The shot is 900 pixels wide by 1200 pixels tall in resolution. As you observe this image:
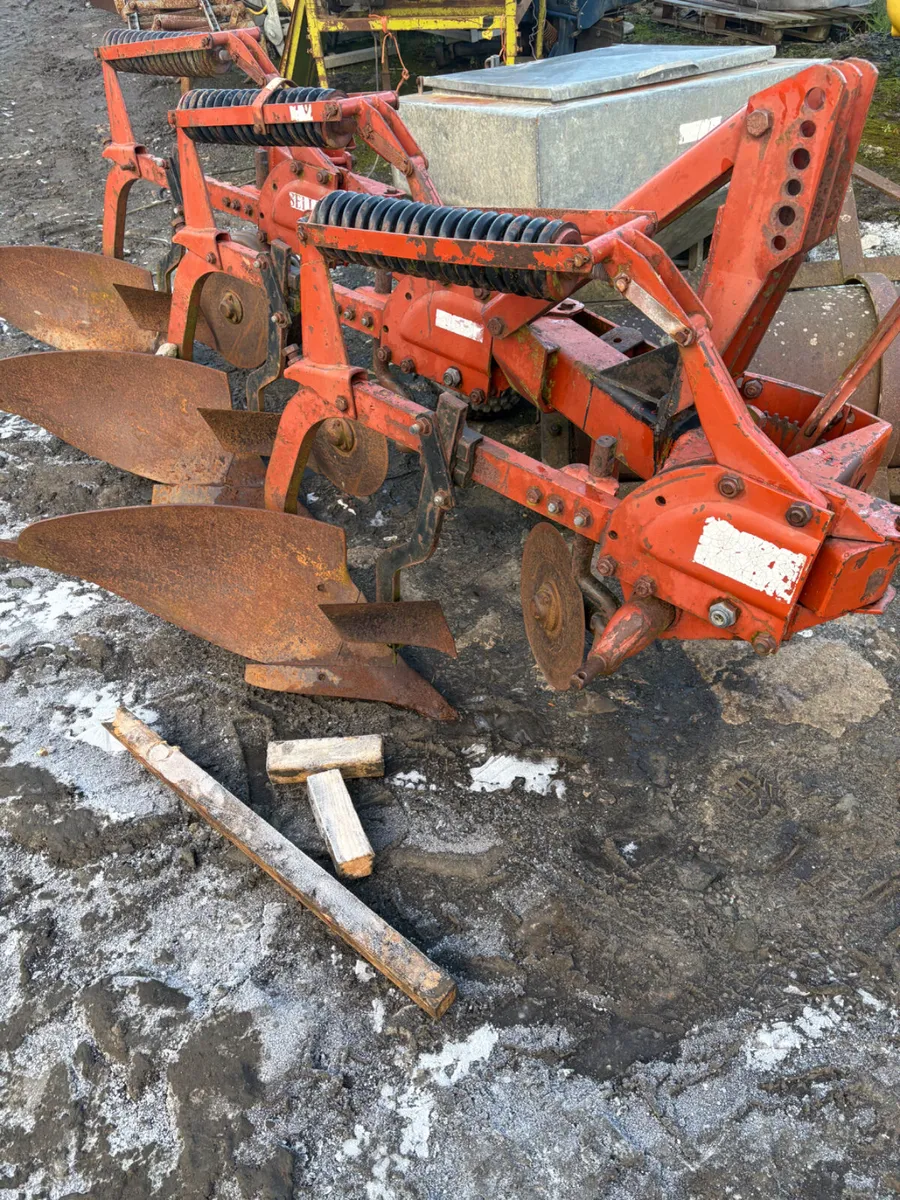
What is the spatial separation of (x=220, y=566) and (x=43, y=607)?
0.82 meters

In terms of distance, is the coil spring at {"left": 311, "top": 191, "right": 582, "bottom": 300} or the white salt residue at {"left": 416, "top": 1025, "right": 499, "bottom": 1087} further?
the coil spring at {"left": 311, "top": 191, "right": 582, "bottom": 300}

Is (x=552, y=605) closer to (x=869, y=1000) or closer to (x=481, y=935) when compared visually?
(x=481, y=935)

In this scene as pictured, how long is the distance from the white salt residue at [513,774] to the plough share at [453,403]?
0.26 meters

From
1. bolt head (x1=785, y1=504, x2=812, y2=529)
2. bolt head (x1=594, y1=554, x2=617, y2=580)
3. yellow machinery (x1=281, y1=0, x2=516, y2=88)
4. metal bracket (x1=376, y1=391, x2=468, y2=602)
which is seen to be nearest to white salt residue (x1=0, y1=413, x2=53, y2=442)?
metal bracket (x1=376, y1=391, x2=468, y2=602)

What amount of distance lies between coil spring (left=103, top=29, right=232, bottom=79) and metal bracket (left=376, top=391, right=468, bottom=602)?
2.44 metres

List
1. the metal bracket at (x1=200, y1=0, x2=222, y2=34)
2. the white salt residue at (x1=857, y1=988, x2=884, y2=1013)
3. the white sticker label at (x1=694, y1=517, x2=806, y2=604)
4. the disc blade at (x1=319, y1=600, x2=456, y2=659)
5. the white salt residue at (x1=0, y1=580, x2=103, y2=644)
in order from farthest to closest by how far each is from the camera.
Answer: the metal bracket at (x1=200, y1=0, x2=222, y2=34)
the white salt residue at (x1=0, y1=580, x2=103, y2=644)
the disc blade at (x1=319, y1=600, x2=456, y2=659)
the white salt residue at (x1=857, y1=988, x2=884, y2=1013)
the white sticker label at (x1=694, y1=517, x2=806, y2=604)

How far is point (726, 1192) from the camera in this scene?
71.6 inches

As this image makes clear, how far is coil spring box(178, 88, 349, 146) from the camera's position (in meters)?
3.26

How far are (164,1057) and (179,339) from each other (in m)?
3.03

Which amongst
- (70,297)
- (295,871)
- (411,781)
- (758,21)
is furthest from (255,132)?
(758,21)

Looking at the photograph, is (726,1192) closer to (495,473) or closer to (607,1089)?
(607,1089)

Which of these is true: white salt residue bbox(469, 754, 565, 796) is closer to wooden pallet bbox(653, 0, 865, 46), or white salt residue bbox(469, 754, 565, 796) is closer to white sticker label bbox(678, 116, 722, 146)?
white sticker label bbox(678, 116, 722, 146)

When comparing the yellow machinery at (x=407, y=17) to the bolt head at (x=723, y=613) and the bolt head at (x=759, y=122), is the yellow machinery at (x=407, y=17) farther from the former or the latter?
the bolt head at (x=723, y=613)

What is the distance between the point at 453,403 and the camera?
8.36ft
